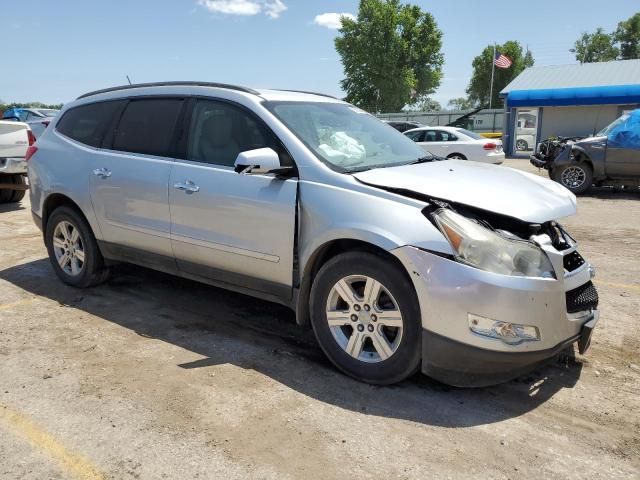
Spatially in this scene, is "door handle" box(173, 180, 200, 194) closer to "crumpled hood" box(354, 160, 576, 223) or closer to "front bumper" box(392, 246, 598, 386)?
"crumpled hood" box(354, 160, 576, 223)

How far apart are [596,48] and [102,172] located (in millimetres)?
94533

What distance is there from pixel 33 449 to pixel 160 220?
6.55 ft

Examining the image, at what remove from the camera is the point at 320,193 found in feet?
11.3

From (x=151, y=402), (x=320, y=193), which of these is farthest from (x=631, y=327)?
(x=151, y=402)

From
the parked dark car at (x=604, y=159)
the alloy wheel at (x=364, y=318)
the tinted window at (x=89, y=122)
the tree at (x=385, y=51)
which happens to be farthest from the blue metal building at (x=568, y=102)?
the tree at (x=385, y=51)

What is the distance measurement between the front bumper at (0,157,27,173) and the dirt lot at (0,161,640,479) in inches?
216

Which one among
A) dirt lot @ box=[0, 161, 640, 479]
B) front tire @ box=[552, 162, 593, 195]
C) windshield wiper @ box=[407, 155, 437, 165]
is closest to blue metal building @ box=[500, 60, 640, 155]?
front tire @ box=[552, 162, 593, 195]

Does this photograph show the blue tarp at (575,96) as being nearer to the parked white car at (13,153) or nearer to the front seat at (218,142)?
the parked white car at (13,153)

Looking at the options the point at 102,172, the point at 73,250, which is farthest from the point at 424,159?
the point at 73,250

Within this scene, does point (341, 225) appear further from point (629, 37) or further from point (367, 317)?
point (629, 37)

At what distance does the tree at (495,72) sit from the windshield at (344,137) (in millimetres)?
77162

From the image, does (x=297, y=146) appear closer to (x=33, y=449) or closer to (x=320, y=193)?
(x=320, y=193)

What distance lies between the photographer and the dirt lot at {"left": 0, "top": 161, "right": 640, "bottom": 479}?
2613 mm

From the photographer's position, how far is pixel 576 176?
11977 millimetres
